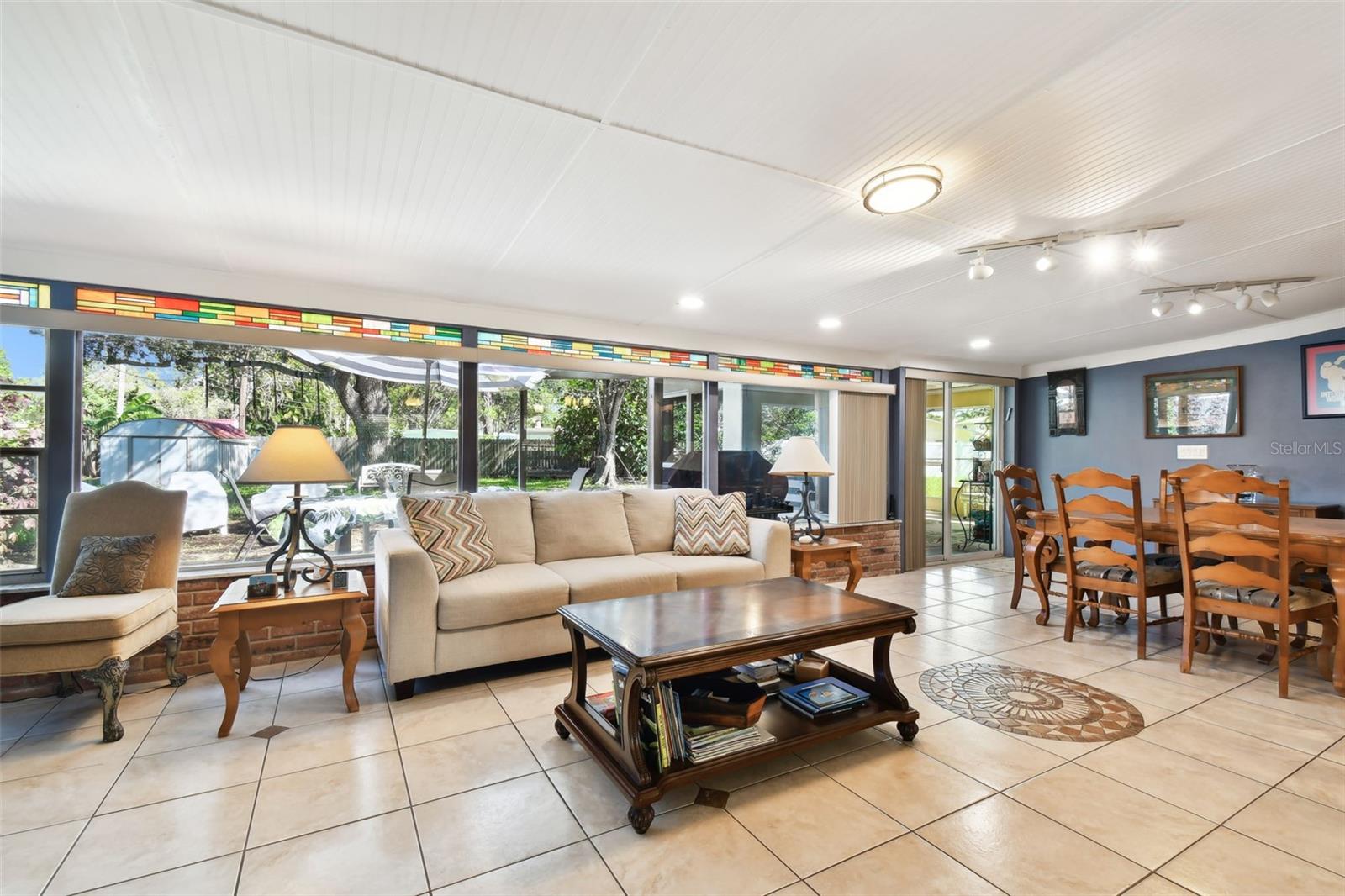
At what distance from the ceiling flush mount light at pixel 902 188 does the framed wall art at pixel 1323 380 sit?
14.7 feet

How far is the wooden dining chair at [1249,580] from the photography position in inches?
115

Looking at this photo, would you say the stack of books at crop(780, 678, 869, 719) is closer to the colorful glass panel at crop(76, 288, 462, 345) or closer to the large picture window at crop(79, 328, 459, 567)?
the large picture window at crop(79, 328, 459, 567)

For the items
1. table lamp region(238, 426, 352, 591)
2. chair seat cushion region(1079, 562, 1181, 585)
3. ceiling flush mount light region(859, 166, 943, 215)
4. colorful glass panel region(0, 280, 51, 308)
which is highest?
ceiling flush mount light region(859, 166, 943, 215)

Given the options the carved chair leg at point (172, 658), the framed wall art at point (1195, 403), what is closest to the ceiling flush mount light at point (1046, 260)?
the framed wall art at point (1195, 403)

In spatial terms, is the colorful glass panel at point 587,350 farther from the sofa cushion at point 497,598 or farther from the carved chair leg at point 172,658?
the carved chair leg at point 172,658

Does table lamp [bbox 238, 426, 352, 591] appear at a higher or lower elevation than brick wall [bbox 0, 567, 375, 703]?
higher

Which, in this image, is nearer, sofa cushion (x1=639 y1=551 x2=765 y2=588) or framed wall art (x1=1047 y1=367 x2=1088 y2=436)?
sofa cushion (x1=639 y1=551 x2=765 y2=588)

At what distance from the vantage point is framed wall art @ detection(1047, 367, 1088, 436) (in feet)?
20.6

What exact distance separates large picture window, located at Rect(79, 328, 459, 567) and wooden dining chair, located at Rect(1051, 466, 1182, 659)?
4.15 meters

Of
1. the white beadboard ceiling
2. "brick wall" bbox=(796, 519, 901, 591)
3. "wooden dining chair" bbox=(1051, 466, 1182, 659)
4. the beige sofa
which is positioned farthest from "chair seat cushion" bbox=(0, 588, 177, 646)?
"wooden dining chair" bbox=(1051, 466, 1182, 659)

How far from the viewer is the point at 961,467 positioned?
21.7ft

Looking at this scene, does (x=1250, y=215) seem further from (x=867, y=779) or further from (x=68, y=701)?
(x=68, y=701)

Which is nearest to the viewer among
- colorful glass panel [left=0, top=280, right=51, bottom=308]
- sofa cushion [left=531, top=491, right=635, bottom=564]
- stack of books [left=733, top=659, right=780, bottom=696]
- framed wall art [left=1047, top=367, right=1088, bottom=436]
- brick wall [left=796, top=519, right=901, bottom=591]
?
stack of books [left=733, top=659, right=780, bottom=696]

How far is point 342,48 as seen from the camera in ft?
5.16
